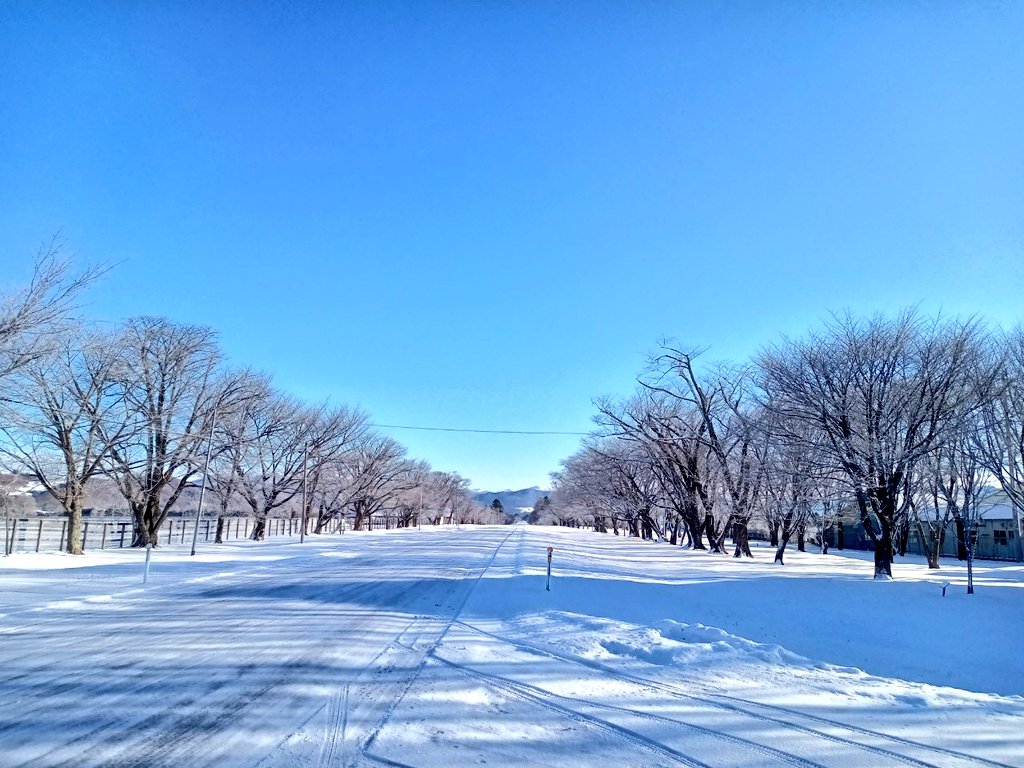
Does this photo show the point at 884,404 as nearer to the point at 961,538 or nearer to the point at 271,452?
the point at 961,538

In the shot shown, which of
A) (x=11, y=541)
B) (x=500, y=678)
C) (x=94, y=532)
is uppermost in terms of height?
(x=500, y=678)

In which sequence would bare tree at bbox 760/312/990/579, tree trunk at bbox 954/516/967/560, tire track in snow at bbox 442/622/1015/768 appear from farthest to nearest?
1. tree trunk at bbox 954/516/967/560
2. bare tree at bbox 760/312/990/579
3. tire track in snow at bbox 442/622/1015/768

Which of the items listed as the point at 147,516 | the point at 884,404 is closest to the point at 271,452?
the point at 147,516

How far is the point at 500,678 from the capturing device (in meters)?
7.39

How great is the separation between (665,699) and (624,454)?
43.2 metres

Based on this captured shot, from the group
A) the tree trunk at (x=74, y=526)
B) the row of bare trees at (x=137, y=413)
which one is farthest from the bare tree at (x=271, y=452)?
the tree trunk at (x=74, y=526)

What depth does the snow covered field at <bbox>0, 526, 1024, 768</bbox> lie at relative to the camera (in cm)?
523

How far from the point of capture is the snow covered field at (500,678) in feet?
17.1

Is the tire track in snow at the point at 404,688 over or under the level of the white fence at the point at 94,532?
over

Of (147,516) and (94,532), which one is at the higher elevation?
(147,516)

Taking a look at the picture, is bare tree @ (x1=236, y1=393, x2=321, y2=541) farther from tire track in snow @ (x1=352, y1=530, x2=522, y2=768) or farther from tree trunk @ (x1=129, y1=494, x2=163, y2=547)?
tire track in snow @ (x1=352, y1=530, x2=522, y2=768)

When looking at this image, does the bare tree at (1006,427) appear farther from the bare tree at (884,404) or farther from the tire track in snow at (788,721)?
the tire track in snow at (788,721)

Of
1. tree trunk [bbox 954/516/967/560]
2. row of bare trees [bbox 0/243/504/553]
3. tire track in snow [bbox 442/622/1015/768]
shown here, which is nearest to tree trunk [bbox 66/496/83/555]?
row of bare trees [bbox 0/243/504/553]

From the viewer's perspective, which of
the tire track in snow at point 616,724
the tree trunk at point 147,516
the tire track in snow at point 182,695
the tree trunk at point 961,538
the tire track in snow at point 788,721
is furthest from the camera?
the tree trunk at point 961,538
